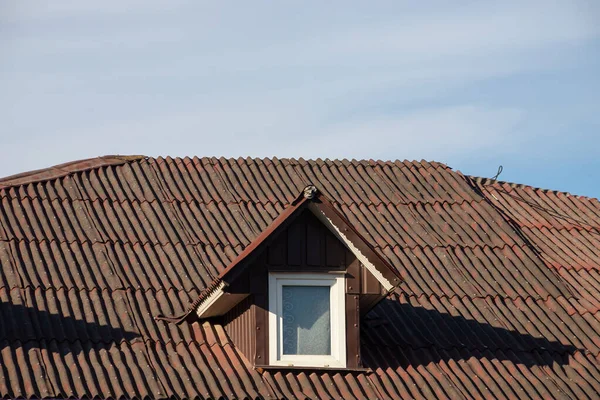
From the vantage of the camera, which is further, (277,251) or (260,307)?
(277,251)

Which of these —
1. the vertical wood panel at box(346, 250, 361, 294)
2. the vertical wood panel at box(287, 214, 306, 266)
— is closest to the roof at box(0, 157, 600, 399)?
the vertical wood panel at box(346, 250, 361, 294)

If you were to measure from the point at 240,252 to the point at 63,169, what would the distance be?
132 inches

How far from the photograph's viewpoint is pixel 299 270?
13328mm

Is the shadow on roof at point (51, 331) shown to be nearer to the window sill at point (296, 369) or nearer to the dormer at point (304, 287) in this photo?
the dormer at point (304, 287)

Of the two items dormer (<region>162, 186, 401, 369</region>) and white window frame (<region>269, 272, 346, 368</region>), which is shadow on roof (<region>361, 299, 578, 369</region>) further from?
dormer (<region>162, 186, 401, 369</region>)

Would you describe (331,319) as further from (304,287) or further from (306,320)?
(304,287)

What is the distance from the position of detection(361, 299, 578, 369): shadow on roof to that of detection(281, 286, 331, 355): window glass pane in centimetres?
74

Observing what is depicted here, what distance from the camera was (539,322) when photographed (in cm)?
1486

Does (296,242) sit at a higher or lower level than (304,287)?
higher

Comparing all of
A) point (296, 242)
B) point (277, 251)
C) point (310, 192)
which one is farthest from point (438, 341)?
point (310, 192)

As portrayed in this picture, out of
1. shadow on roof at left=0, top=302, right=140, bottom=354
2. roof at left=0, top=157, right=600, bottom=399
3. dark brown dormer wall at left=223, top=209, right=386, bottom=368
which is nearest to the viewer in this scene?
shadow on roof at left=0, top=302, right=140, bottom=354

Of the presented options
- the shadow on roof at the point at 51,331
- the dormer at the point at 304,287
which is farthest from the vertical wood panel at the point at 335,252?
the shadow on roof at the point at 51,331

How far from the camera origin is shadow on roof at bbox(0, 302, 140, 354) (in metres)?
12.8

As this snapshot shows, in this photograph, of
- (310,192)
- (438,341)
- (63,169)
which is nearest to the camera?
(310,192)
